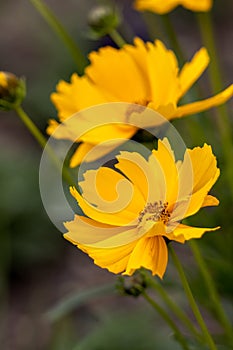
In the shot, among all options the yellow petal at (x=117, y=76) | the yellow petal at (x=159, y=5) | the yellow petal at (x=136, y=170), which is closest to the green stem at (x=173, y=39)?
the yellow petal at (x=159, y=5)

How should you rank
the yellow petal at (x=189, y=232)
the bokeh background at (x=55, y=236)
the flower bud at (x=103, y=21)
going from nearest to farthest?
the yellow petal at (x=189, y=232)
the flower bud at (x=103, y=21)
the bokeh background at (x=55, y=236)

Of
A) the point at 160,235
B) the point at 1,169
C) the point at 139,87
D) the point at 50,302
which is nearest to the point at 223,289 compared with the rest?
the point at 139,87

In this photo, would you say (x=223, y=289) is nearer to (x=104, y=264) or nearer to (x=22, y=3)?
(x=104, y=264)

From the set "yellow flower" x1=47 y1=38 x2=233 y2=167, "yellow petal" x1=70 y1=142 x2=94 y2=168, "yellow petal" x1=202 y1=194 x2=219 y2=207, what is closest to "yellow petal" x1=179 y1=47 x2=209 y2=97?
"yellow flower" x1=47 y1=38 x2=233 y2=167

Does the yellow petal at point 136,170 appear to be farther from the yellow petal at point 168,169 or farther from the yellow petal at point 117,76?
the yellow petal at point 117,76

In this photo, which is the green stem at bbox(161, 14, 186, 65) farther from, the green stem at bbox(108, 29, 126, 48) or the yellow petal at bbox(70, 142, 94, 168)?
the yellow petal at bbox(70, 142, 94, 168)

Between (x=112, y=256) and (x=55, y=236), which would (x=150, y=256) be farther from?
(x=55, y=236)
